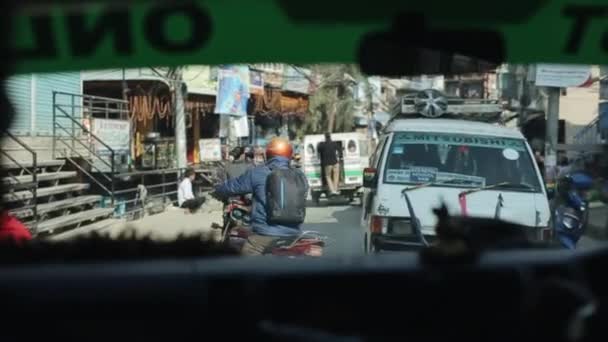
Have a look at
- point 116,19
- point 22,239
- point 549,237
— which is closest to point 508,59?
point 116,19

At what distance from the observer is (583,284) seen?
2121mm

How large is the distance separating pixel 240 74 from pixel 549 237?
3.32 meters

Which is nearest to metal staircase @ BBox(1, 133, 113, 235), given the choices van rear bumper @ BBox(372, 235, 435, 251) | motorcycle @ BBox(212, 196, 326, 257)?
motorcycle @ BBox(212, 196, 326, 257)

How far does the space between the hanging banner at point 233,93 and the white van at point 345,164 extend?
13.5 metres

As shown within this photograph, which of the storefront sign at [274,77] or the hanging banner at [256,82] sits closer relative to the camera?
the storefront sign at [274,77]

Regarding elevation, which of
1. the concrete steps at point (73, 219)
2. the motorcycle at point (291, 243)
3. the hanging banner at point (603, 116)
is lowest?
the motorcycle at point (291, 243)

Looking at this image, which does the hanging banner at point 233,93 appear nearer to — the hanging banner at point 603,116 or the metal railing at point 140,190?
the metal railing at point 140,190

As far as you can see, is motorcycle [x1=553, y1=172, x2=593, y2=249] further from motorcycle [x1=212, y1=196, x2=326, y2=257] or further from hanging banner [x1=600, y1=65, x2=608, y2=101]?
motorcycle [x1=212, y1=196, x2=326, y2=257]

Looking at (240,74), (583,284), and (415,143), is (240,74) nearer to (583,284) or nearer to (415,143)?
(583,284)

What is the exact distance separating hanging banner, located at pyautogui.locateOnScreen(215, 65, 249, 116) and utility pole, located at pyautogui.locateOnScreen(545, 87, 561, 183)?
6.29ft

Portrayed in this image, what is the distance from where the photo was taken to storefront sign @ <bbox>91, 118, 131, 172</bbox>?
15.1 ft

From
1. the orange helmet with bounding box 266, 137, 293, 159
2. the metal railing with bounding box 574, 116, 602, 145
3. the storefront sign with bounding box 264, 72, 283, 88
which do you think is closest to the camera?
the storefront sign with bounding box 264, 72, 283, 88

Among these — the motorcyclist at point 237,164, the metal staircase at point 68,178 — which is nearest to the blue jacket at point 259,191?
the metal staircase at point 68,178

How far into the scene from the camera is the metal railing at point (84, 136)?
3.80 meters
